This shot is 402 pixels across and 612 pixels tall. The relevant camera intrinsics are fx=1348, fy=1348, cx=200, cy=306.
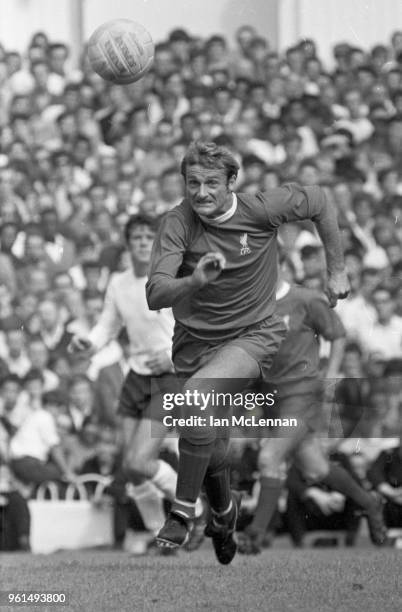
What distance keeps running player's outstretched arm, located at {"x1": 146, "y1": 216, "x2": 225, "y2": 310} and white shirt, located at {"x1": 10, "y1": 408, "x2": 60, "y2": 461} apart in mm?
4096

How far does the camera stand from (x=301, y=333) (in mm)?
8672

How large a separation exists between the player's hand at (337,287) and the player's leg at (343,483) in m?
2.63

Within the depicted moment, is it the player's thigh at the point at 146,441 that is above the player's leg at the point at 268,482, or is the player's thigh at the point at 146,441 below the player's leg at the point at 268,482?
above

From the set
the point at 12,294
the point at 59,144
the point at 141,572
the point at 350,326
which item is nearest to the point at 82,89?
the point at 59,144

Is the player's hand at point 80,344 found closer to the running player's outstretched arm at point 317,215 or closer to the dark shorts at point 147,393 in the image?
the dark shorts at point 147,393

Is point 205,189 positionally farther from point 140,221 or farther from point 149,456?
point 149,456

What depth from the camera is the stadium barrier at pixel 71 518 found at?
9953 mm

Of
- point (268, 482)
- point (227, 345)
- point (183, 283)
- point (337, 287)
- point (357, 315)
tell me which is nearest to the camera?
point (183, 283)

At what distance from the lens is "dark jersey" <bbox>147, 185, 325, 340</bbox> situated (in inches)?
254

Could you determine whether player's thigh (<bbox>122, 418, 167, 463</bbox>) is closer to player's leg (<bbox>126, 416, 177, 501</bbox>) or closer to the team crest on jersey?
player's leg (<bbox>126, 416, 177, 501</bbox>)

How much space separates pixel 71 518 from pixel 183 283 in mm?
4545

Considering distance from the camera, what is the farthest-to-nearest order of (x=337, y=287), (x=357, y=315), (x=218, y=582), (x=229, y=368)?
(x=357, y=315) → (x=218, y=582) → (x=337, y=287) → (x=229, y=368)

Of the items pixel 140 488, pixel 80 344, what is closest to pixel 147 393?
pixel 140 488

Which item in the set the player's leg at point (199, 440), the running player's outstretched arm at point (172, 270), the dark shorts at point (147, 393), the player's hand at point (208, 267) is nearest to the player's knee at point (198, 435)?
the player's leg at point (199, 440)
